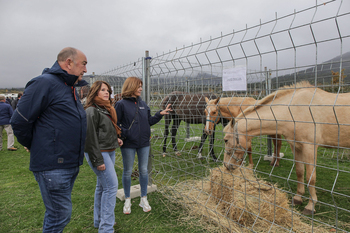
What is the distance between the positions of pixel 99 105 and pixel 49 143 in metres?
1.00

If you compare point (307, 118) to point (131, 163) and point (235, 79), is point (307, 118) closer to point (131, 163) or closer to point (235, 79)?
point (235, 79)

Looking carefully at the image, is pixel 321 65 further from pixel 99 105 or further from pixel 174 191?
pixel 174 191

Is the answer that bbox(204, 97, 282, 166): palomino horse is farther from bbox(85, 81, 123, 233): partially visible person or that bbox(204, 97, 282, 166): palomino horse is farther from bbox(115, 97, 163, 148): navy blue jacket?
bbox(85, 81, 123, 233): partially visible person

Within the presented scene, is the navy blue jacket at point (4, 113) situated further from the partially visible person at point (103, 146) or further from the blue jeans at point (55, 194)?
the blue jeans at point (55, 194)

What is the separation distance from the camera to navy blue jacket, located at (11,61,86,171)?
1.62 meters

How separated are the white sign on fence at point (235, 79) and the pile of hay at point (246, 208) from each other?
0.98 m

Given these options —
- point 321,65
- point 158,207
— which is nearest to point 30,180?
point 158,207

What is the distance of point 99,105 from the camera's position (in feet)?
8.52

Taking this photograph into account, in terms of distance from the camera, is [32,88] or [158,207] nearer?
[32,88]

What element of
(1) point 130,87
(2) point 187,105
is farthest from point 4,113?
(2) point 187,105

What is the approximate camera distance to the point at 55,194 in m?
1.73

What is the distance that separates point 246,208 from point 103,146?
1.91 m

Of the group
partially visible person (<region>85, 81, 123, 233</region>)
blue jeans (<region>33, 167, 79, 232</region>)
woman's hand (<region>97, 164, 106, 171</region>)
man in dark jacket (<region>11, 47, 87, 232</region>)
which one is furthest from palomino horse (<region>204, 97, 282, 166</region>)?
blue jeans (<region>33, 167, 79, 232</region>)

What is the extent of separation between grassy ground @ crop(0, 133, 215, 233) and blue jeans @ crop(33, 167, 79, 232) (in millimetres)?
1169
